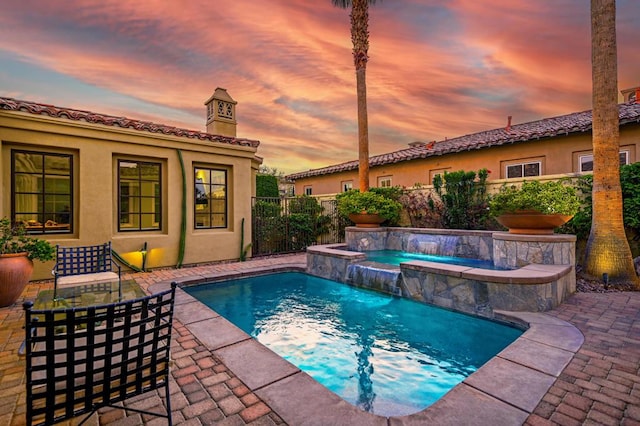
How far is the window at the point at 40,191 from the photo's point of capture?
6.58 metres

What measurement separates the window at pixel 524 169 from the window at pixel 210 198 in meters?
10.5

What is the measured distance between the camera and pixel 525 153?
427 inches

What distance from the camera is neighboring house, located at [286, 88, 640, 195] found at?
928 centimetres

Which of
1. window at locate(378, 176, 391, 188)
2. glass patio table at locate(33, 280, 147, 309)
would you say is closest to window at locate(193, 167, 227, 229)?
glass patio table at locate(33, 280, 147, 309)

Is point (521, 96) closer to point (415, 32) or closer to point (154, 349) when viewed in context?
point (415, 32)

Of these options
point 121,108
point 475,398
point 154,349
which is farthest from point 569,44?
point 121,108

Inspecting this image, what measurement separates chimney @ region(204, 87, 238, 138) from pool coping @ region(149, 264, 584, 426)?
819cm

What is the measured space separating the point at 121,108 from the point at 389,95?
10.4 m

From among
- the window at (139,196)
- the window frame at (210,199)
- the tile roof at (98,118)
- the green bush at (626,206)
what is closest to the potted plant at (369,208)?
the window frame at (210,199)

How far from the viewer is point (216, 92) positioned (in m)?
10.5

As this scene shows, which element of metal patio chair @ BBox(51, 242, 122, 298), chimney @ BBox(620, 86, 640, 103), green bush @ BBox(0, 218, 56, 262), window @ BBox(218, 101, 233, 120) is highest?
Result: chimney @ BBox(620, 86, 640, 103)

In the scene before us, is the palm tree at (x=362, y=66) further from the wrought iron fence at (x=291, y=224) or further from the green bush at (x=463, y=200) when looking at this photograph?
the green bush at (x=463, y=200)

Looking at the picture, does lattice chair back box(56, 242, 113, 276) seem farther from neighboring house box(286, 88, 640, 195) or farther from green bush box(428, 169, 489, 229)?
neighboring house box(286, 88, 640, 195)

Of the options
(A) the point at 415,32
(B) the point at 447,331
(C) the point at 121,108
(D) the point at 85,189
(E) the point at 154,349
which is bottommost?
(B) the point at 447,331
